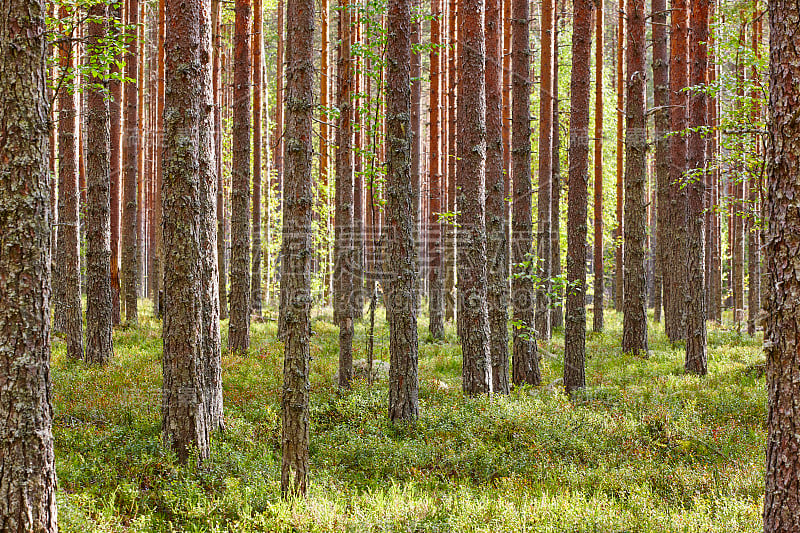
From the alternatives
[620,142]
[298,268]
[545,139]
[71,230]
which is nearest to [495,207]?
[298,268]

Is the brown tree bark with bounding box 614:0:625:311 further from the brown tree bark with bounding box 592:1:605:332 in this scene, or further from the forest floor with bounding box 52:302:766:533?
the forest floor with bounding box 52:302:766:533

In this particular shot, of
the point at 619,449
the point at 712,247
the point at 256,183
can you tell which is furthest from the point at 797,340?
the point at 712,247

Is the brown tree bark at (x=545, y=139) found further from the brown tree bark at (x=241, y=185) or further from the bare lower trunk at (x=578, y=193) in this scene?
the brown tree bark at (x=241, y=185)

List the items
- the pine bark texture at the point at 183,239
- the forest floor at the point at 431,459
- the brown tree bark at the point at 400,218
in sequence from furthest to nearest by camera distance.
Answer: the brown tree bark at the point at 400,218 < the pine bark texture at the point at 183,239 < the forest floor at the point at 431,459

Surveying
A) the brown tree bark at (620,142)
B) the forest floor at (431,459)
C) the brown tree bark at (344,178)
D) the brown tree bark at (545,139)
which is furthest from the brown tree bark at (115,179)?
the brown tree bark at (620,142)

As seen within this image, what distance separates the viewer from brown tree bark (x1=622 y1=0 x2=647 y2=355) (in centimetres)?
1322

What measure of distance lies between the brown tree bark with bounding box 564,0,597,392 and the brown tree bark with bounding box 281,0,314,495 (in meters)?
5.69

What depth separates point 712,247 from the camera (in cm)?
2427

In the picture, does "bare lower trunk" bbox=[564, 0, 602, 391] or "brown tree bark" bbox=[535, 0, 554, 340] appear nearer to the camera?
"bare lower trunk" bbox=[564, 0, 602, 391]

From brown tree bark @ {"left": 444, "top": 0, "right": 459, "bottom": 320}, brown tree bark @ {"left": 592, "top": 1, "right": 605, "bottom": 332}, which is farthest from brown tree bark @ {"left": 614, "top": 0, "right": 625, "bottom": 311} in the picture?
brown tree bark @ {"left": 444, "top": 0, "right": 459, "bottom": 320}

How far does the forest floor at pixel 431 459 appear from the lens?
565 cm

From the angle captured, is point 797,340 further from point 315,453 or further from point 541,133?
point 541,133

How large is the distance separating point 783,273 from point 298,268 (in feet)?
14.7

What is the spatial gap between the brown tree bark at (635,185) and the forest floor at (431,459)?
352 cm
